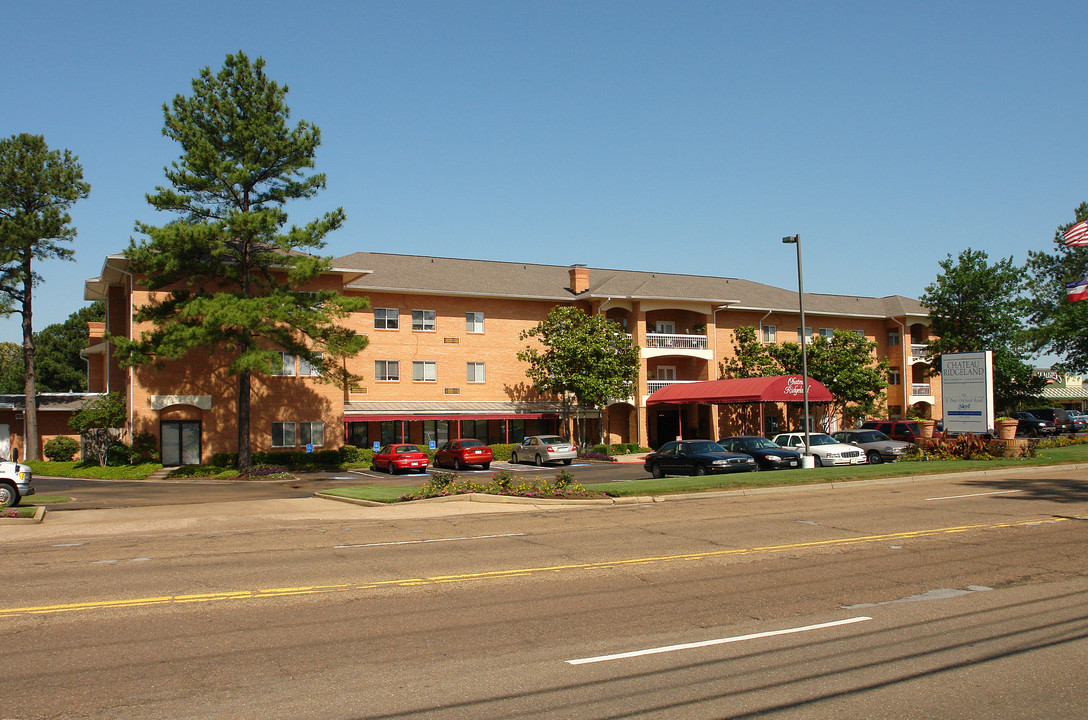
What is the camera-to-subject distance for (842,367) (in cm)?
5150

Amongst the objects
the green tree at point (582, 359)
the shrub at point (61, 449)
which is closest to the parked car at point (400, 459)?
the green tree at point (582, 359)

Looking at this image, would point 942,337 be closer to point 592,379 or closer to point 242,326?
point 592,379

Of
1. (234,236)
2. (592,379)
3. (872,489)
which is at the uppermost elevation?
(234,236)

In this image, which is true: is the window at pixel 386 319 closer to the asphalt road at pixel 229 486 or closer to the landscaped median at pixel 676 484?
the asphalt road at pixel 229 486

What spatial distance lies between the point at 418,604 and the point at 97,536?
9944 mm

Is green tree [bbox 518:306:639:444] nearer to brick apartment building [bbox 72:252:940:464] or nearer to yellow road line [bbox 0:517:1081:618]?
brick apartment building [bbox 72:252:940:464]

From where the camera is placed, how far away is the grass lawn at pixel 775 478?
2247 cm

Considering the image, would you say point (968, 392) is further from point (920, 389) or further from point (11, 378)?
point (11, 378)

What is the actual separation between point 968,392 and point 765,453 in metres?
8.58

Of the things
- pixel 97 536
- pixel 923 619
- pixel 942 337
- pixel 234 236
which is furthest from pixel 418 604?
pixel 942 337

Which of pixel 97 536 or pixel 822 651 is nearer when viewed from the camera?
pixel 822 651

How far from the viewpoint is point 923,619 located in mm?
8523

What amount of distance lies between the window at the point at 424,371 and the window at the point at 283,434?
7.44m

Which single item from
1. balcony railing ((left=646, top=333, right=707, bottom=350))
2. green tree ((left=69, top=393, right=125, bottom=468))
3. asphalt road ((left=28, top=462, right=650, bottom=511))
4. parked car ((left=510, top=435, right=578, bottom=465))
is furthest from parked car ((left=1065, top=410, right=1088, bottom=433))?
green tree ((left=69, top=393, right=125, bottom=468))
